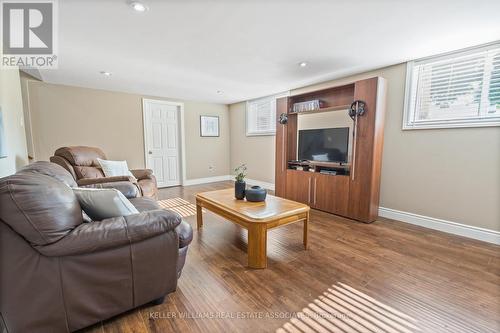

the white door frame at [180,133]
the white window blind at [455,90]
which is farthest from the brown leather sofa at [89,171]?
the white window blind at [455,90]

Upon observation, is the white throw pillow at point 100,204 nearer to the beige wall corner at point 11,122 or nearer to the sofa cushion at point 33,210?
the sofa cushion at point 33,210

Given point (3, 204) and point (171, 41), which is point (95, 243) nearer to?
point (3, 204)

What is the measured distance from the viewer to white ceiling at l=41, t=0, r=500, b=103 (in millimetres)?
1750

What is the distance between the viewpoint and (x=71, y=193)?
1.33 meters

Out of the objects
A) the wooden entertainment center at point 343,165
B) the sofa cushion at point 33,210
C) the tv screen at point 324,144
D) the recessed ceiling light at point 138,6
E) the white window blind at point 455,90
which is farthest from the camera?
the tv screen at point 324,144

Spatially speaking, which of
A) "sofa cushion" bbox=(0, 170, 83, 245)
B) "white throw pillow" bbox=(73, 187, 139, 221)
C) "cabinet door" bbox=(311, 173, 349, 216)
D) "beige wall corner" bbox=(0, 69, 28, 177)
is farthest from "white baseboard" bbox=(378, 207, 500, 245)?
"beige wall corner" bbox=(0, 69, 28, 177)

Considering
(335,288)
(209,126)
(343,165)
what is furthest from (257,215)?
(209,126)

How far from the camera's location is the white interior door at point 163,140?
4.94m

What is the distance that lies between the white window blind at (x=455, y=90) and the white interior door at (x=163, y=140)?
4.60 meters

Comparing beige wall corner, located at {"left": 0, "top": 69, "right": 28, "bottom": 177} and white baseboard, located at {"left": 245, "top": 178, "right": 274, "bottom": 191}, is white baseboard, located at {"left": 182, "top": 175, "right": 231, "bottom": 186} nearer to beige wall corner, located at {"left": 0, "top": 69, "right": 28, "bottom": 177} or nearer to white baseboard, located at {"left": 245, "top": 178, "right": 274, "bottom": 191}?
white baseboard, located at {"left": 245, "top": 178, "right": 274, "bottom": 191}

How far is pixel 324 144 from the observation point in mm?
3574

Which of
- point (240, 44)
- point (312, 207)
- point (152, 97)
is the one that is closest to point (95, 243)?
point (240, 44)

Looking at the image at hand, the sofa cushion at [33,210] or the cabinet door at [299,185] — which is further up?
the sofa cushion at [33,210]

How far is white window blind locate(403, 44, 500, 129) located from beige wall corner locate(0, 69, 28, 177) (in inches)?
186
